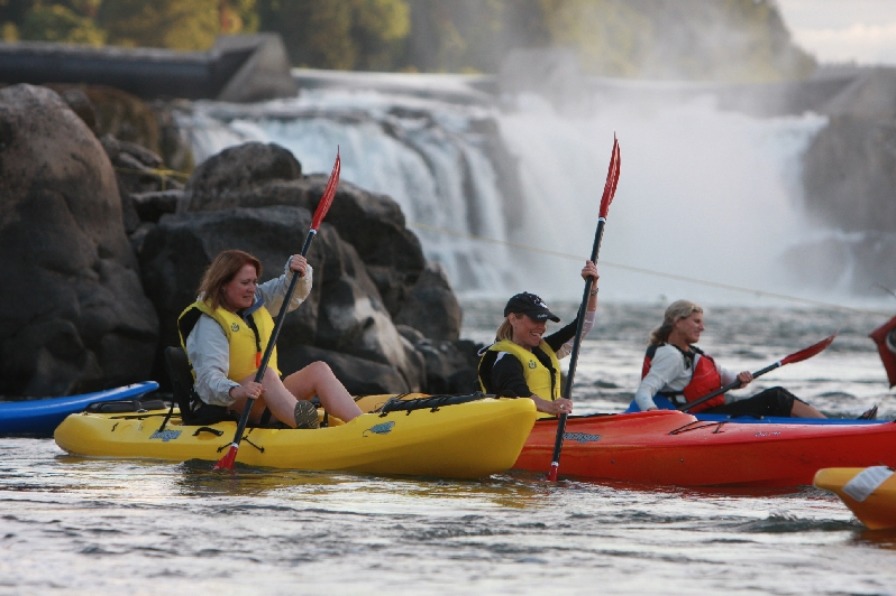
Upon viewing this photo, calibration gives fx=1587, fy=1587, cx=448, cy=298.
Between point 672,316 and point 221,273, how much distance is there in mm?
2371

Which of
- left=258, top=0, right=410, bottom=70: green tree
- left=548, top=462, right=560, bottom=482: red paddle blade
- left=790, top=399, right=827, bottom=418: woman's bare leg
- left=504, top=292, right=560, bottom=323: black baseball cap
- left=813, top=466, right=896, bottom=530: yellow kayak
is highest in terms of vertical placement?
left=258, top=0, right=410, bottom=70: green tree

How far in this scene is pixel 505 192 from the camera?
28469 millimetres

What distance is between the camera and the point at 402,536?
18.4 feet

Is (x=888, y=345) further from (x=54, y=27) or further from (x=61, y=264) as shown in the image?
(x=54, y=27)

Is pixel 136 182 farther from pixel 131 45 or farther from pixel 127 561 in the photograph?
pixel 131 45

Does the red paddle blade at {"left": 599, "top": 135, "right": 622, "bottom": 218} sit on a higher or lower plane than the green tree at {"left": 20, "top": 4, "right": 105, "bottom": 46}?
lower

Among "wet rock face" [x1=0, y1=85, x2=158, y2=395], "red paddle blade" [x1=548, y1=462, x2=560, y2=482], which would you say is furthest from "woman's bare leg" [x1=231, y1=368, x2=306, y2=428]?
"wet rock face" [x1=0, y1=85, x2=158, y2=395]

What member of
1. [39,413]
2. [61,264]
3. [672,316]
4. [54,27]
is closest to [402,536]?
[672,316]

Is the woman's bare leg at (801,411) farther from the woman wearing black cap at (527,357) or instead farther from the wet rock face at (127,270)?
the wet rock face at (127,270)

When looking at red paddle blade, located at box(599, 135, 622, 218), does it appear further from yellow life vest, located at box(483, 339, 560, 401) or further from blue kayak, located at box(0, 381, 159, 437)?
blue kayak, located at box(0, 381, 159, 437)

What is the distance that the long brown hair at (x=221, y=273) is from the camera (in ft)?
23.4

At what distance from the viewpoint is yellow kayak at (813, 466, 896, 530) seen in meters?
5.42

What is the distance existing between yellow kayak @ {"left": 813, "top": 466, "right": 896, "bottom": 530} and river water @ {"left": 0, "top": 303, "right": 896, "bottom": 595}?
0.35ft

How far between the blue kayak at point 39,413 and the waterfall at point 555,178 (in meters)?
15.3
